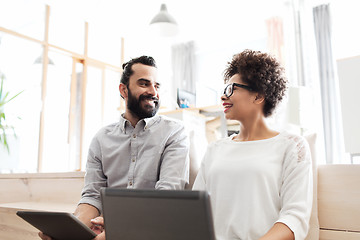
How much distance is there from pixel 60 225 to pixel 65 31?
454 centimetres

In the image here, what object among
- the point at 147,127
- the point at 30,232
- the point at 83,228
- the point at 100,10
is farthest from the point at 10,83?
the point at 83,228

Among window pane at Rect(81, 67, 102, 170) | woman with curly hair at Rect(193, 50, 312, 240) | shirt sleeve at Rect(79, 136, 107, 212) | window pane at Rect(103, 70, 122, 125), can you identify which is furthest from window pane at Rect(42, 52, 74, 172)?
woman with curly hair at Rect(193, 50, 312, 240)

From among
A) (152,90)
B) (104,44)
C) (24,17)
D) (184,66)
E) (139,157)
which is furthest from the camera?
(184,66)

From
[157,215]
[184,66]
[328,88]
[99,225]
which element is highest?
[184,66]

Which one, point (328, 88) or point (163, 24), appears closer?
point (163, 24)

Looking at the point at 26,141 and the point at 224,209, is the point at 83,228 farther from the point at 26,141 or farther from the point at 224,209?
the point at 26,141

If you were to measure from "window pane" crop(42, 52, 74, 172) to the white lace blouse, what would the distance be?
4.02 metres

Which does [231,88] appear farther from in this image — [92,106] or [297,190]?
[92,106]

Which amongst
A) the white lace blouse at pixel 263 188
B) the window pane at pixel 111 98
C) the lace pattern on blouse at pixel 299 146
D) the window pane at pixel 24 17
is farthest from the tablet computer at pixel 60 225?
the window pane at pixel 111 98

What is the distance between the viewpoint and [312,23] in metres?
4.86

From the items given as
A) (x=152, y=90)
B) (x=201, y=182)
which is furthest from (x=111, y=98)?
(x=201, y=182)

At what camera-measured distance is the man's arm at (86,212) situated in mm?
1353

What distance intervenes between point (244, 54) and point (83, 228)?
0.84m

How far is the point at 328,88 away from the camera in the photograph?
4.67 metres
